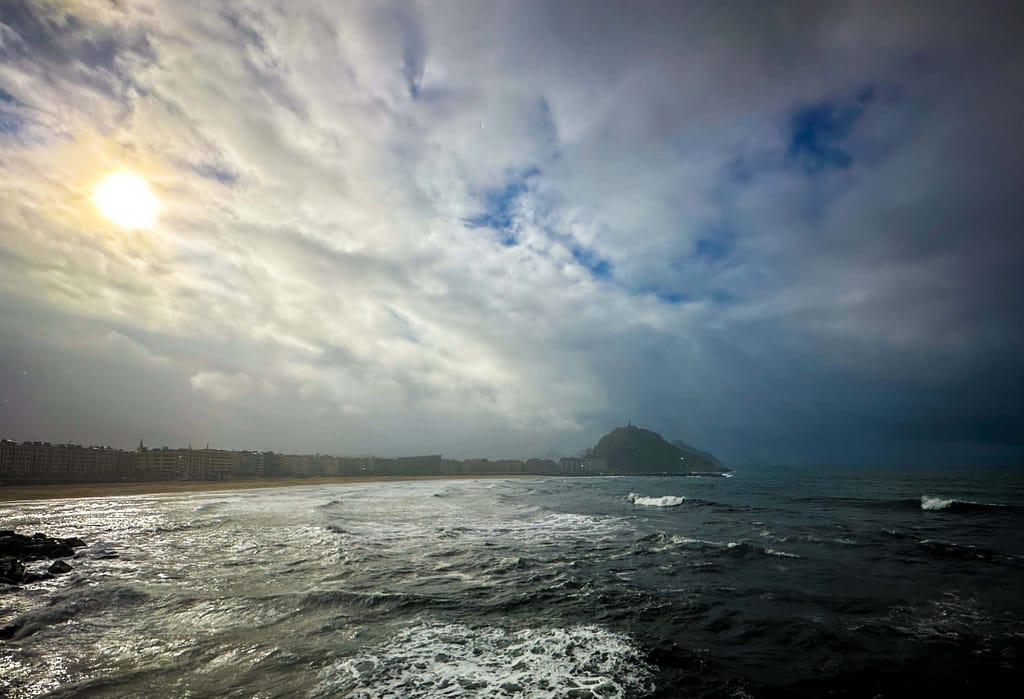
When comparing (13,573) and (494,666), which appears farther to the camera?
Result: (13,573)

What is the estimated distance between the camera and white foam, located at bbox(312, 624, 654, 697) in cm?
823

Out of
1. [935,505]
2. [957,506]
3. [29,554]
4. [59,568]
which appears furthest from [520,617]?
[957,506]

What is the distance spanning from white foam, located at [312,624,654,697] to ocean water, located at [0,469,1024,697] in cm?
5

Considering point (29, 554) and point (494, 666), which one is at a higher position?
point (494, 666)

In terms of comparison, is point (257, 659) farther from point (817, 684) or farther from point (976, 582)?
point (976, 582)

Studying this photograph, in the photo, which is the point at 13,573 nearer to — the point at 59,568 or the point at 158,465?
the point at 59,568

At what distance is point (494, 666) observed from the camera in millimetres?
9219

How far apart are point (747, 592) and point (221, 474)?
482 feet

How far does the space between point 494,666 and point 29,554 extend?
2378cm

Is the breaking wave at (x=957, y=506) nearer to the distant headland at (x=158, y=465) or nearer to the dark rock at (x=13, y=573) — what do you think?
the dark rock at (x=13, y=573)

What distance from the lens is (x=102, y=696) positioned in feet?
25.7

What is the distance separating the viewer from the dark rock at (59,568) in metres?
16.6

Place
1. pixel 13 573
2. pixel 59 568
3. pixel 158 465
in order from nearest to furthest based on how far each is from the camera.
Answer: pixel 13 573 < pixel 59 568 < pixel 158 465

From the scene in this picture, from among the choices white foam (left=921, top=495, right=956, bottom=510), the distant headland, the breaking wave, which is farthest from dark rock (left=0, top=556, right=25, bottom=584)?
the distant headland
